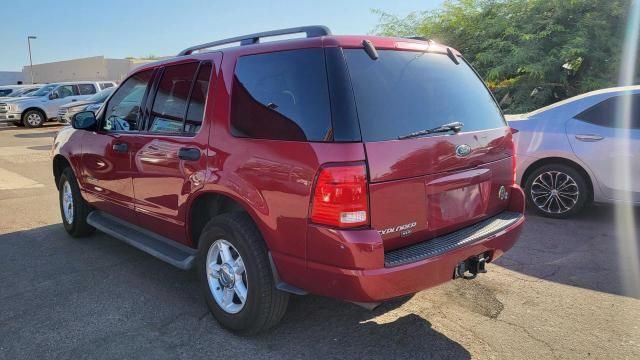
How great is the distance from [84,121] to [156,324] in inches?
90.2

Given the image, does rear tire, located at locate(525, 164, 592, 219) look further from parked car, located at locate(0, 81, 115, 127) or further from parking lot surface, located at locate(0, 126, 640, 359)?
parked car, located at locate(0, 81, 115, 127)

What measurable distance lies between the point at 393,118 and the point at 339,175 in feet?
1.67

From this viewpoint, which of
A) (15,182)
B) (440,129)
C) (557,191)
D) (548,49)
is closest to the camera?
(440,129)

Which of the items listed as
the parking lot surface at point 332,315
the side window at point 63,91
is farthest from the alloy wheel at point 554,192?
the side window at point 63,91

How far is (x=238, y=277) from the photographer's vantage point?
10.8 feet

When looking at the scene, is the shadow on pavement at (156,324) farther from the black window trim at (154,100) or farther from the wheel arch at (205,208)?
the black window trim at (154,100)

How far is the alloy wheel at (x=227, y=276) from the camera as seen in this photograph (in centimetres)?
327

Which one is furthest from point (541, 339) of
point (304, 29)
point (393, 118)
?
point (304, 29)

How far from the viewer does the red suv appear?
2.69m

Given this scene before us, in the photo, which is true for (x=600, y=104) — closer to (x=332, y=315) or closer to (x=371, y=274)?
(x=332, y=315)

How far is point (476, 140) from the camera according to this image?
3277 millimetres

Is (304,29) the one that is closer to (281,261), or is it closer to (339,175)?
(339,175)

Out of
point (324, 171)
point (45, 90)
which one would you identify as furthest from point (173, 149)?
point (45, 90)

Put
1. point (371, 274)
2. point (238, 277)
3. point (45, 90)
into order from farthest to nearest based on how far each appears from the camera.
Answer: point (45, 90), point (238, 277), point (371, 274)
